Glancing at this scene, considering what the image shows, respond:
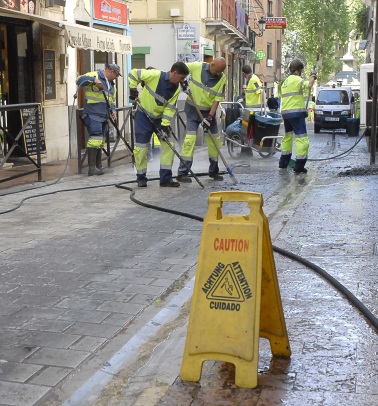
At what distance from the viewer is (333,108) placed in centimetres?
2916

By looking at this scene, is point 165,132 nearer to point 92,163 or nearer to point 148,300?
point 92,163

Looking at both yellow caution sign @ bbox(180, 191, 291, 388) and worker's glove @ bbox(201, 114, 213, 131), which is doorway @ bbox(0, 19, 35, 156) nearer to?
worker's glove @ bbox(201, 114, 213, 131)

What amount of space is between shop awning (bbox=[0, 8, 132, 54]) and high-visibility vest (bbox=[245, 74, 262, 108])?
326 cm

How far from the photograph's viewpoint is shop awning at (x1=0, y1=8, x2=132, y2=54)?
13492mm

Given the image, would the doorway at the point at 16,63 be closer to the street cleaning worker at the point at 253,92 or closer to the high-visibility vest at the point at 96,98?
the high-visibility vest at the point at 96,98

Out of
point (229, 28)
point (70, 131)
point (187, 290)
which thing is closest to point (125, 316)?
point (187, 290)

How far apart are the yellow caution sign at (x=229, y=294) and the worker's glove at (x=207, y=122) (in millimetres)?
7607

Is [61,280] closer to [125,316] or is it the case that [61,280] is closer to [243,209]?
Result: [125,316]

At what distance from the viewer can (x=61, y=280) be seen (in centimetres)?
608

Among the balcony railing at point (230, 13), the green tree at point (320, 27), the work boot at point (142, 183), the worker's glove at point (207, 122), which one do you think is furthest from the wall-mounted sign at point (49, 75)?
the green tree at point (320, 27)

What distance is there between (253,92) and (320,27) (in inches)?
1658

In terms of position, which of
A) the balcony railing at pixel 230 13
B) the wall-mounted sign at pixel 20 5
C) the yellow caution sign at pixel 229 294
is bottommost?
the yellow caution sign at pixel 229 294

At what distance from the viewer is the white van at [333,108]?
28734 mm

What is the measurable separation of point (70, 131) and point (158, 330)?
35.4 ft
